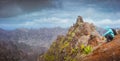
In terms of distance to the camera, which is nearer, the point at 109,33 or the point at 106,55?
the point at 106,55

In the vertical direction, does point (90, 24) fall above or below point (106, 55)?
below

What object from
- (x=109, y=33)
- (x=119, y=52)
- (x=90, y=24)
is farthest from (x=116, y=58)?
(x=90, y=24)

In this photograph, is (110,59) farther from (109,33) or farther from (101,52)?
(109,33)

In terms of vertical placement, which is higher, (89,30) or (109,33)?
(109,33)

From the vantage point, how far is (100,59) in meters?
31.7

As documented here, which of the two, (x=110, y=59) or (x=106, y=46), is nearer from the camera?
(x=110, y=59)

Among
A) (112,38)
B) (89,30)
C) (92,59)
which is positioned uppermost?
(112,38)

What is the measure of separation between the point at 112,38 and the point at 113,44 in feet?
8.24

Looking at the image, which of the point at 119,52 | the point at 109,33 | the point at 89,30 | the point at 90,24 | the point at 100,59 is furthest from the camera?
the point at 90,24

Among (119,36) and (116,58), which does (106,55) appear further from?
(119,36)

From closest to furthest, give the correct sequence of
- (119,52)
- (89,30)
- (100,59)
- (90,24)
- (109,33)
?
(119,52), (100,59), (109,33), (89,30), (90,24)

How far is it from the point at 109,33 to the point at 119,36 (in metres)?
1.66

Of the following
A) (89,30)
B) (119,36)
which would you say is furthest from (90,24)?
(119,36)

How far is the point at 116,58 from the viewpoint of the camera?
97.9 feet
